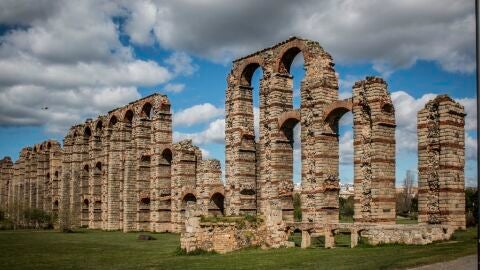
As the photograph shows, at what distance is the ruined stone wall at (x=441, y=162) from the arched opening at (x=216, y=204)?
1568cm

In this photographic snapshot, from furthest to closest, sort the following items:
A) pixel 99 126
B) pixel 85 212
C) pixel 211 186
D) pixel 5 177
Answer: pixel 5 177 < pixel 85 212 < pixel 99 126 < pixel 211 186

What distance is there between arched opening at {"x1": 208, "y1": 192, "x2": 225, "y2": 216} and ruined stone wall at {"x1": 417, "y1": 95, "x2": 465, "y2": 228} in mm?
15678

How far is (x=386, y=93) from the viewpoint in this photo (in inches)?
953

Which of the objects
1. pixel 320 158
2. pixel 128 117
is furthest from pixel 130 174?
pixel 320 158

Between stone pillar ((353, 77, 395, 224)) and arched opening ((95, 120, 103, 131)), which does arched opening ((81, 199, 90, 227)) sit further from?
stone pillar ((353, 77, 395, 224))

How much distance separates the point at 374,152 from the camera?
2408 centimetres

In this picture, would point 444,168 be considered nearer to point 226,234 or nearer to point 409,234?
point 409,234

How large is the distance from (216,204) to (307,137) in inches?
405

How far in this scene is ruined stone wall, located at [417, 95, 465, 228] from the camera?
2181 cm

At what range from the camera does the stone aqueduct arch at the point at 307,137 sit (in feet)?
79.7

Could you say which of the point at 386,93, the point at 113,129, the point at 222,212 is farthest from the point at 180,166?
the point at 386,93

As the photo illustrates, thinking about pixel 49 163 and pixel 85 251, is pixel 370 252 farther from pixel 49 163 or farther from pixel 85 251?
pixel 49 163

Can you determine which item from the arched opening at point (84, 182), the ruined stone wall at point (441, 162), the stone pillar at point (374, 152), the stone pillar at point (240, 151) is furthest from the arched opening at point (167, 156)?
the ruined stone wall at point (441, 162)

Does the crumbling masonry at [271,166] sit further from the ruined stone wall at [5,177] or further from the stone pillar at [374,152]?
the ruined stone wall at [5,177]
